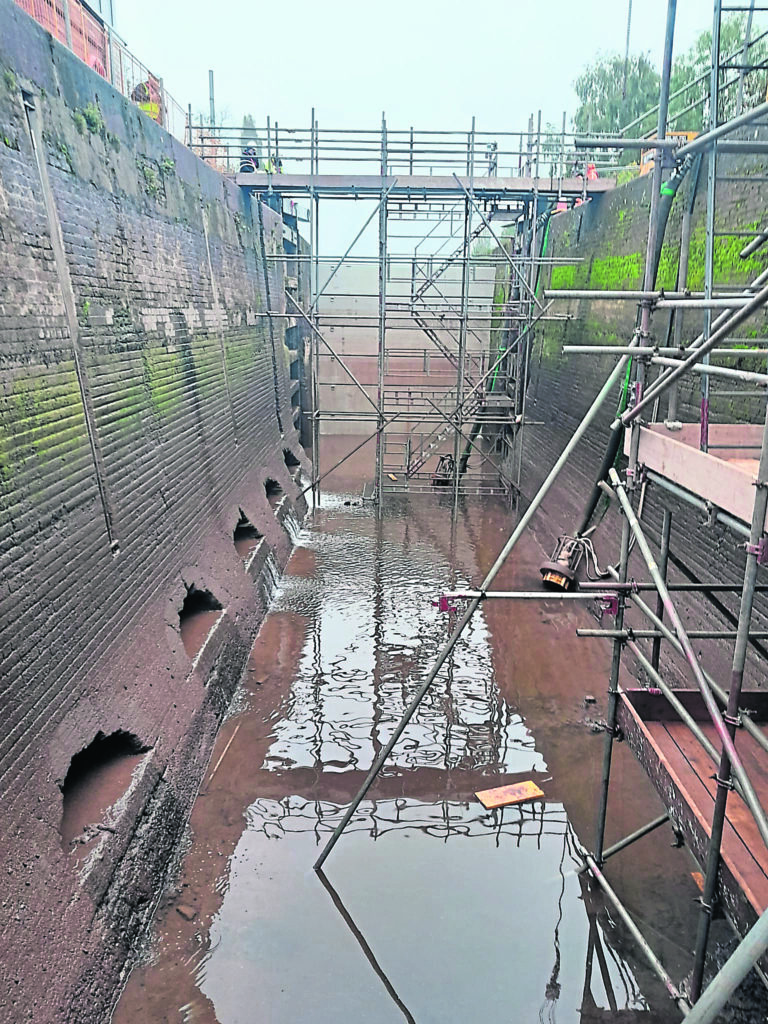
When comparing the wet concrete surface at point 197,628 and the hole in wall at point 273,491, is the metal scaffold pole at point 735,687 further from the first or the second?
the hole in wall at point 273,491

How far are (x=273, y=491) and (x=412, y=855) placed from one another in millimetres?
7708

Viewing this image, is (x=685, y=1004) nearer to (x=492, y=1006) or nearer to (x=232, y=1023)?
(x=492, y=1006)

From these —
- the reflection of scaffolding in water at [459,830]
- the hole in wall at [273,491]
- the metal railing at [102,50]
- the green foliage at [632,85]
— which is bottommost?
the reflection of scaffolding in water at [459,830]


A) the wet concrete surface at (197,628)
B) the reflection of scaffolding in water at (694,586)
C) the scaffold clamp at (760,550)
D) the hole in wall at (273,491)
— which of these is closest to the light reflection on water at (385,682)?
the wet concrete surface at (197,628)

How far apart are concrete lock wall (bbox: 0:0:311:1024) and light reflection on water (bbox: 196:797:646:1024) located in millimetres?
636

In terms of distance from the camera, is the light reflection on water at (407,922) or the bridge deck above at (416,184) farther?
the bridge deck above at (416,184)

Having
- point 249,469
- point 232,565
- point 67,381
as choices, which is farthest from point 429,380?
point 67,381

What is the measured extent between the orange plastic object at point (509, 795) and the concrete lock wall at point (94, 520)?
209 cm

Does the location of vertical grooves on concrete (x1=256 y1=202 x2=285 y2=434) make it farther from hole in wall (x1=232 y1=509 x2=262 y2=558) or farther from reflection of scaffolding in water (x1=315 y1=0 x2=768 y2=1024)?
reflection of scaffolding in water (x1=315 y1=0 x2=768 y2=1024)

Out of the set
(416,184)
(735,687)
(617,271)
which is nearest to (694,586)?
(735,687)

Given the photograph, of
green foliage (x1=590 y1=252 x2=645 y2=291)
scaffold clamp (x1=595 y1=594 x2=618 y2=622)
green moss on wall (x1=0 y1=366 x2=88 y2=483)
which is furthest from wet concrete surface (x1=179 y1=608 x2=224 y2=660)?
green foliage (x1=590 y1=252 x2=645 y2=291)

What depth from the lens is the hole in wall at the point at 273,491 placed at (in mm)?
11377

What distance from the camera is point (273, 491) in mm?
11875

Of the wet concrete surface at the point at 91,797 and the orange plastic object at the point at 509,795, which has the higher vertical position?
the wet concrete surface at the point at 91,797
